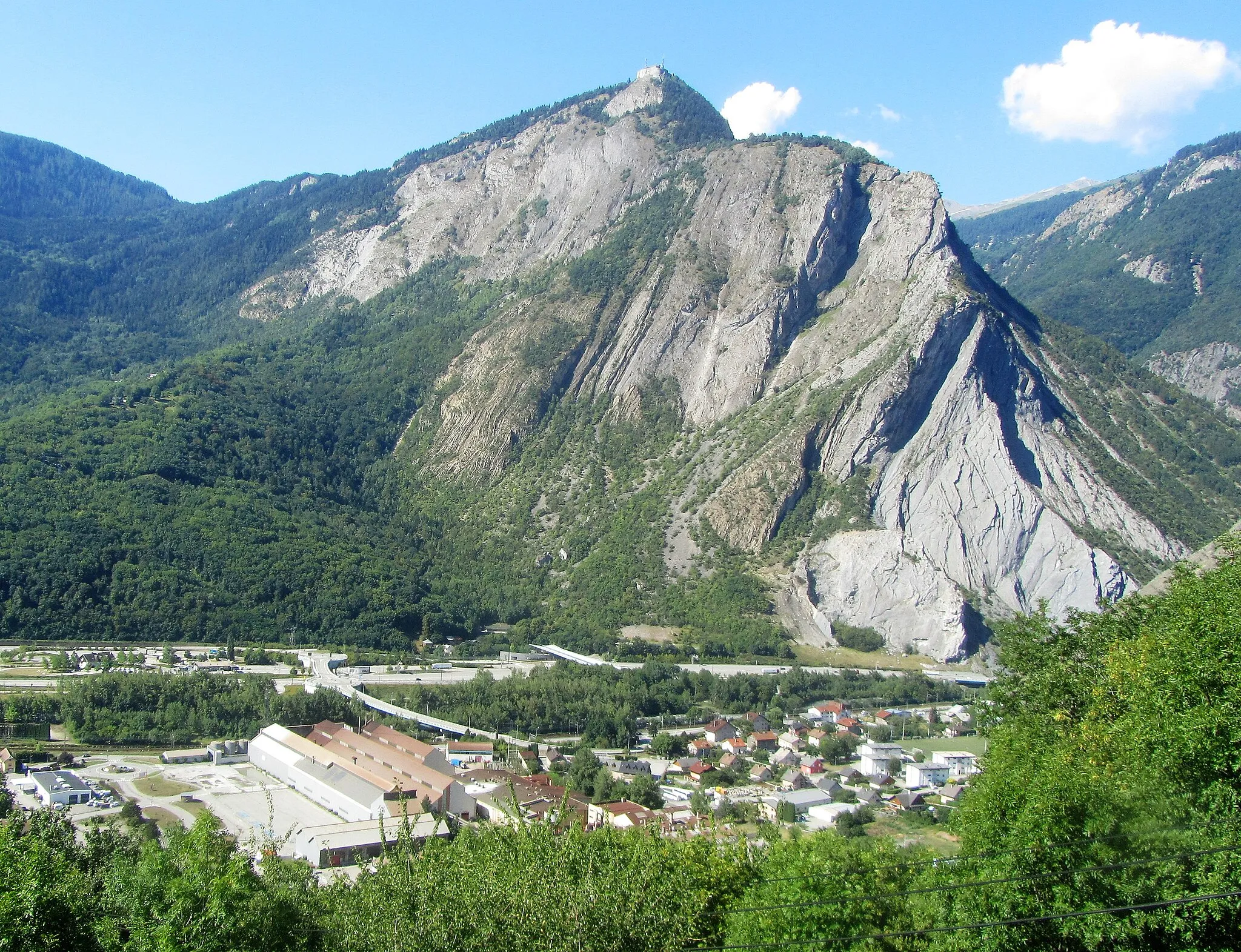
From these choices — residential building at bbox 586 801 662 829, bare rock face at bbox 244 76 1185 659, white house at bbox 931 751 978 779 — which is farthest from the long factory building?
bare rock face at bbox 244 76 1185 659

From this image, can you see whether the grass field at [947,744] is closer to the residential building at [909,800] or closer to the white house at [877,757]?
the white house at [877,757]

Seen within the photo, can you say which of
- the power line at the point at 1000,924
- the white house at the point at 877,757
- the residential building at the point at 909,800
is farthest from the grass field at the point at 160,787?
the power line at the point at 1000,924

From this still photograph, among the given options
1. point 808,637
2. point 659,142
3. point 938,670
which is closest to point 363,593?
point 808,637

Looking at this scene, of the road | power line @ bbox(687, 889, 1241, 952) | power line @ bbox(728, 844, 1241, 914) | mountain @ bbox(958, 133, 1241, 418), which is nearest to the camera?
power line @ bbox(687, 889, 1241, 952)

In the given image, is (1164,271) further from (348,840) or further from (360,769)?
(348,840)

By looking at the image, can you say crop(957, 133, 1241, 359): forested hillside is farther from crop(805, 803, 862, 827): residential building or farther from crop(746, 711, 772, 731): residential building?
crop(805, 803, 862, 827): residential building
